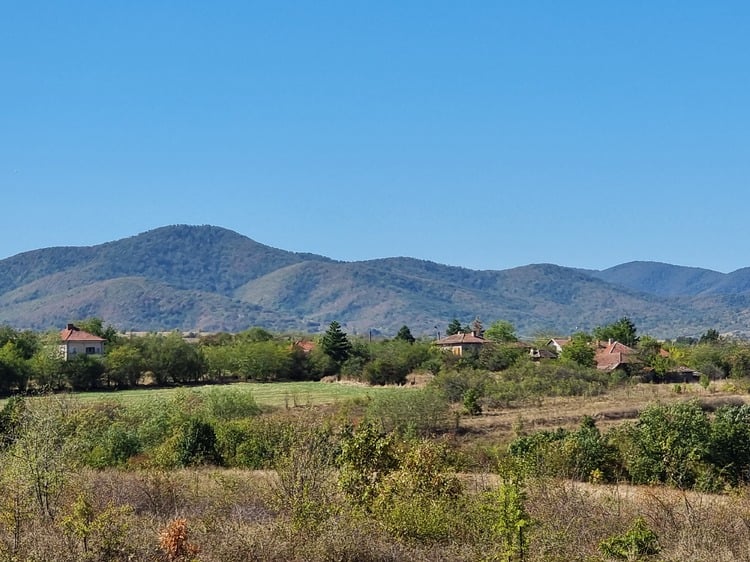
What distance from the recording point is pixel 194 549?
11.5 metres

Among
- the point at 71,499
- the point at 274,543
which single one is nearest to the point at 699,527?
the point at 274,543

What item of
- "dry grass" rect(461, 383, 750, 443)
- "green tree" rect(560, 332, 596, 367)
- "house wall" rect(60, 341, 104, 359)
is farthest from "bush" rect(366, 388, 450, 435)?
"house wall" rect(60, 341, 104, 359)

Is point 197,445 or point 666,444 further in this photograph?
point 197,445

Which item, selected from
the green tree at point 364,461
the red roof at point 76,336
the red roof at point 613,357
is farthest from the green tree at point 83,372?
the green tree at point 364,461

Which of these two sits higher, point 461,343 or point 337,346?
point 337,346

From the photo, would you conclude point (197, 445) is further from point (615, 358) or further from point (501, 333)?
point (501, 333)

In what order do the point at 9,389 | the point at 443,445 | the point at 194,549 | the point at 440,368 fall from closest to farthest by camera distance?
the point at 194,549, the point at 443,445, the point at 9,389, the point at 440,368

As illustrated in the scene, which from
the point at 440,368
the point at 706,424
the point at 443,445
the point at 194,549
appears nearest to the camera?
the point at 194,549

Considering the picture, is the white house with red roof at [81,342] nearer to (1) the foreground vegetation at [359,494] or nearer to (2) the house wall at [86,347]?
(2) the house wall at [86,347]

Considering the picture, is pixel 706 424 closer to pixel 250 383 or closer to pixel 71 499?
pixel 71 499

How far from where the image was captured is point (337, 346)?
91.6 m

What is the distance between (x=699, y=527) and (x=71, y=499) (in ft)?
32.7

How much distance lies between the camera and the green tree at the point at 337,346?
299ft

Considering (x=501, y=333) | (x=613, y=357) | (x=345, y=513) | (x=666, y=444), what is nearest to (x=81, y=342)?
(x=501, y=333)
